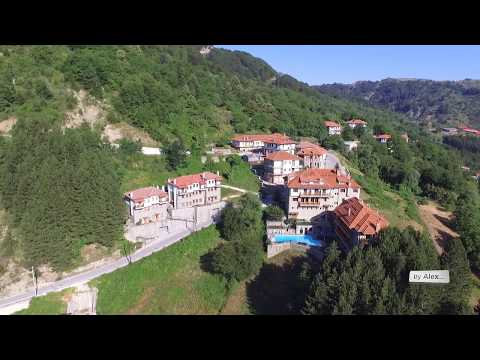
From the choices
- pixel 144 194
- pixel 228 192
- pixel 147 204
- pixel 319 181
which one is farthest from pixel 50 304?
pixel 319 181

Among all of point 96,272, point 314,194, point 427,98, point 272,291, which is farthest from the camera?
point 427,98

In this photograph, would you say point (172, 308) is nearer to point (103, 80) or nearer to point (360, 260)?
point (360, 260)

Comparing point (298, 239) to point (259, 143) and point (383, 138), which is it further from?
point (383, 138)

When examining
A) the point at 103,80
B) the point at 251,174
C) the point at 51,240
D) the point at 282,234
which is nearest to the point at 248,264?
the point at 282,234

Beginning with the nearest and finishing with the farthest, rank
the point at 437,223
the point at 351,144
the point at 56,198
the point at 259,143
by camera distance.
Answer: the point at 56,198 → the point at 437,223 → the point at 259,143 → the point at 351,144

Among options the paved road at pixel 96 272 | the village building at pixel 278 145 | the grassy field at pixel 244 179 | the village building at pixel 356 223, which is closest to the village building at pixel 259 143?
the village building at pixel 278 145

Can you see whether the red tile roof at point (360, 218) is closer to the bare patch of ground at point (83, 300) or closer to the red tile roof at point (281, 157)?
the red tile roof at point (281, 157)
